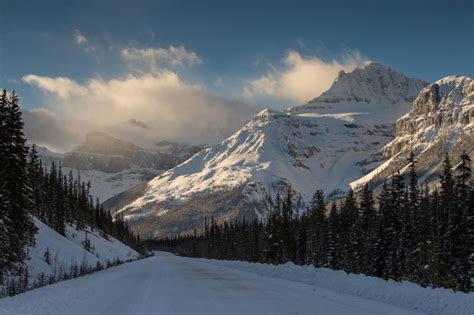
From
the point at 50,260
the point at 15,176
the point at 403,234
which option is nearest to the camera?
the point at 15,176

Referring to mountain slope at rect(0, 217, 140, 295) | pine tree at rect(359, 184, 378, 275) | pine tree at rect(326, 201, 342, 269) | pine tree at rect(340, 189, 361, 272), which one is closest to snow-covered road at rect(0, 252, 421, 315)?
mountain slope at rect(0, 217, 140, 295)

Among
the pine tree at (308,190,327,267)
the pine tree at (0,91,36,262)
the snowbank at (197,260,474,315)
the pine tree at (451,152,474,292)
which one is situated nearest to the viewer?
the snowbank at (197,260,474,315)

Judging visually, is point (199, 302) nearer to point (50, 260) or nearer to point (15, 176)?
point (15, 176)

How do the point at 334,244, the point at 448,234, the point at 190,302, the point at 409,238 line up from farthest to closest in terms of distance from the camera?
the point at 334,244 < the point at 409,238 < the point at 448,234 < the point at 190,302

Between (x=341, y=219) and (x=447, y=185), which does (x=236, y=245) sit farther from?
(x=447, y=185)

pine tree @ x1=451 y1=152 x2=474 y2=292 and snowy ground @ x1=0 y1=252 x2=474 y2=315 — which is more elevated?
pine tree @ x1=451 y1=152 x2=474 y2=292

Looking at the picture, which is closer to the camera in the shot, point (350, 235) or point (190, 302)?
point (190, 302)

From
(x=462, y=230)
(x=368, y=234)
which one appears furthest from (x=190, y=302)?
(x=368, y=234)

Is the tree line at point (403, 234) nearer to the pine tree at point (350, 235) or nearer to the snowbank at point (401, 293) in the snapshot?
the pine tree at point (350, 235)

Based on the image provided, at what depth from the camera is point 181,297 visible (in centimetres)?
1909

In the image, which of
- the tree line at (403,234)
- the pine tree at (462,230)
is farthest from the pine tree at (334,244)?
the pine tree at (462,230)

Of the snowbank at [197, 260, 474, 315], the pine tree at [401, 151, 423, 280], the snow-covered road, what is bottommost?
the snow-covered road

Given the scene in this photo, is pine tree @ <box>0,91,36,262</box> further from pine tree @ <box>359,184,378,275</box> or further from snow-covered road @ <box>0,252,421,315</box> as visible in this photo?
pine tree @ <box>359,184,378,275</box>

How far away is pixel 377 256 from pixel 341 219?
18.0m
